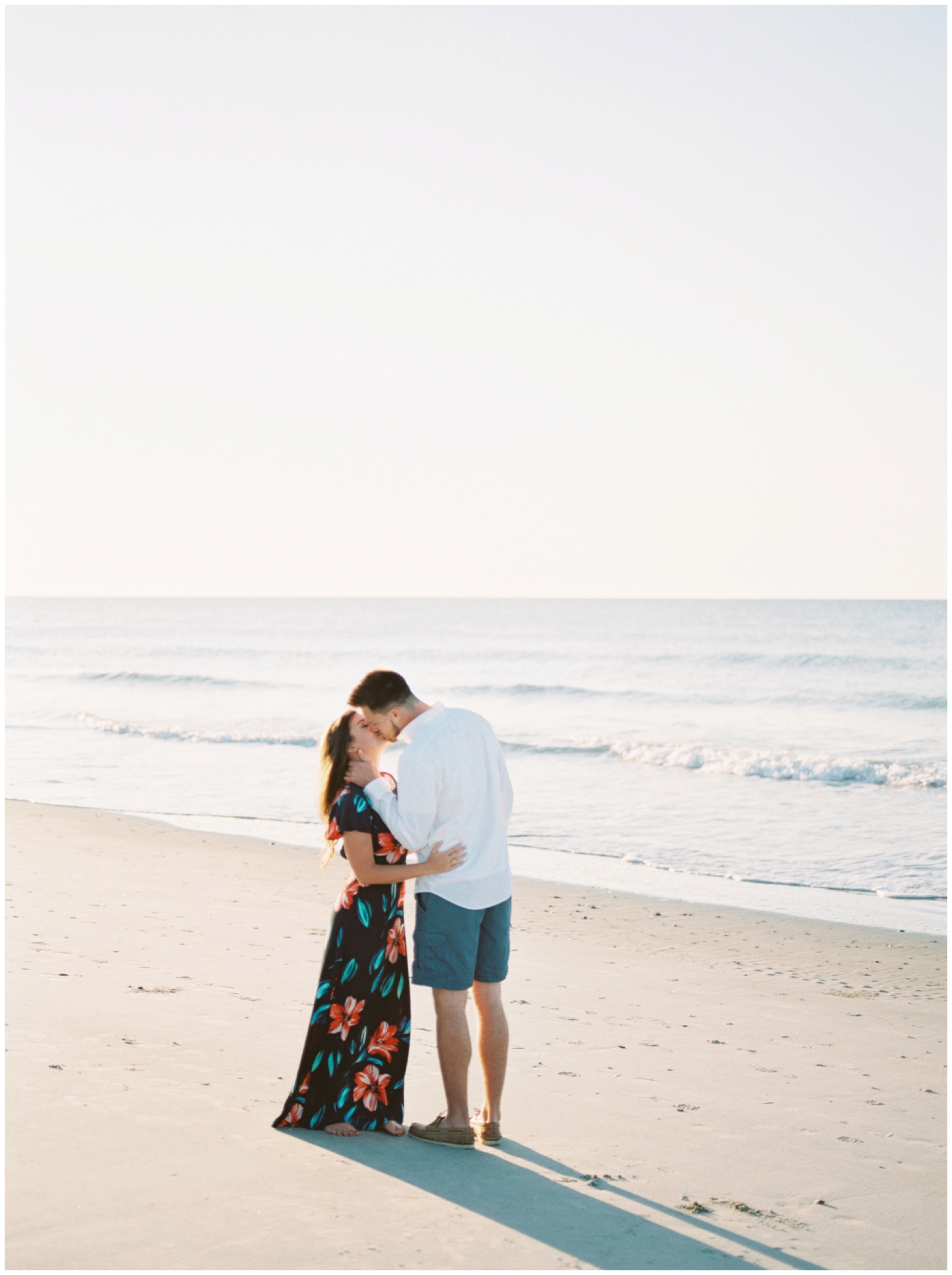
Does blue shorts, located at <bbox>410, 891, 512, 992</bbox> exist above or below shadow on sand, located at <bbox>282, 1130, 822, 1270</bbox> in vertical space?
above

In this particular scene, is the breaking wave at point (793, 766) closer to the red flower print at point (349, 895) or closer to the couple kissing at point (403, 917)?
the couple kissing at point (403, 917)

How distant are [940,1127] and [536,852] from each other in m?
7.14

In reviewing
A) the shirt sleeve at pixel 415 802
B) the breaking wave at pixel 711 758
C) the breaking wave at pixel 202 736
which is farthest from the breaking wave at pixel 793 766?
the shirt sleeve at pixel 415 802

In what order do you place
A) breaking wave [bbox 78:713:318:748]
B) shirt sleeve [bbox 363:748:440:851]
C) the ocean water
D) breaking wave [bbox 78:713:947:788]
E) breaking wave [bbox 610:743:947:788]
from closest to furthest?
shirt sleeve [bbox 363:748:440:851] < the ocean water < breaking wave [bbox 610:743:947:788] < breaking wave [bbox 78:713:947:788] < breaking wave [bbox 78:713:318:748]

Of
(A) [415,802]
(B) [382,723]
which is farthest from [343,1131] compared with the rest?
(B) [382,723]

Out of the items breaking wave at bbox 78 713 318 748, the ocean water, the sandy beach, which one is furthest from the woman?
breaking wave at bbox 78 713 318 748

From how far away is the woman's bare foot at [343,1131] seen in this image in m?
3.97

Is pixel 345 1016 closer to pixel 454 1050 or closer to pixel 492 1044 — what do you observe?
pixel 454 1050

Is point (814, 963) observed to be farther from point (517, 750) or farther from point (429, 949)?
point (517, 750)

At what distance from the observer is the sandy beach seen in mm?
3270

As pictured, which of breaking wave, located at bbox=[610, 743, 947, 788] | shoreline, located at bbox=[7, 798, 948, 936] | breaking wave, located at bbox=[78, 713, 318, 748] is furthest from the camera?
breaking wave, located at bbox=[78, 713, 318, 748]

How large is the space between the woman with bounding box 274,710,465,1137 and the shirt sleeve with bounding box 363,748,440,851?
127mm

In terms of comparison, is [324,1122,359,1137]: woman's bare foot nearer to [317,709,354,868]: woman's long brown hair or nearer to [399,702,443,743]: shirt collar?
[317,709,354,868]: woman's long brown hair

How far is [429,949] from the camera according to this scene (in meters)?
3.92
